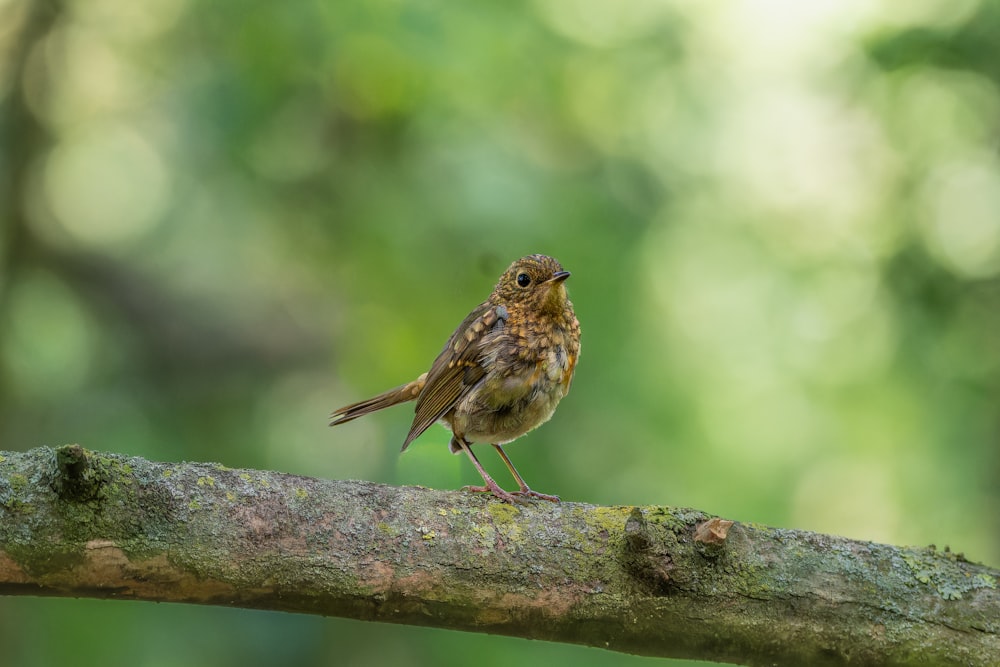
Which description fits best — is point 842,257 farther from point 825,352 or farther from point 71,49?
point 71,49

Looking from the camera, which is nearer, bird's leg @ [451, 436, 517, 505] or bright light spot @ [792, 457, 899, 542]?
bird's leg @ [451, 436, 517, 505]

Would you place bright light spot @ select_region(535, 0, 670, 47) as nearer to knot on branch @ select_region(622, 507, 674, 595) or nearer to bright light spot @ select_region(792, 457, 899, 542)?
bright light spot @ select_region(792, 457, 899, 542)

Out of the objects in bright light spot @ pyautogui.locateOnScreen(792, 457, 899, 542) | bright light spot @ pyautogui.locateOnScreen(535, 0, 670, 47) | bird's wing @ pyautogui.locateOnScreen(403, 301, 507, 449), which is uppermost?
bright light spot @ pyautogui.locateOnScreen(535, 0, 670, 47)

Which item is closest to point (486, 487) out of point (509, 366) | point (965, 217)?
point (509, 366)

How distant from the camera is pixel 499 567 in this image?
9.15ft

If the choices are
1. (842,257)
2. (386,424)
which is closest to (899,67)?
→ (842,257)

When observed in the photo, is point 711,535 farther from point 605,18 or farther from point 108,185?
point 108,185

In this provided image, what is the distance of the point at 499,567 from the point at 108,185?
Result: 4862 mm

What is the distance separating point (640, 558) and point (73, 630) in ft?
11.8

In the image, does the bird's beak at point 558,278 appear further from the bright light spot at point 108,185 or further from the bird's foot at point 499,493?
the bright light spot at point 108,185

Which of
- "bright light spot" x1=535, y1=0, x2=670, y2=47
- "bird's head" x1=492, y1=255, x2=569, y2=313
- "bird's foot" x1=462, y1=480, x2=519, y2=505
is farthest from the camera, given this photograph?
"bright light spot" x1=535, y1=0, x2=670, y2=47

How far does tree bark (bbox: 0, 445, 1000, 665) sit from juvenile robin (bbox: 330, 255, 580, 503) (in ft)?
3.07

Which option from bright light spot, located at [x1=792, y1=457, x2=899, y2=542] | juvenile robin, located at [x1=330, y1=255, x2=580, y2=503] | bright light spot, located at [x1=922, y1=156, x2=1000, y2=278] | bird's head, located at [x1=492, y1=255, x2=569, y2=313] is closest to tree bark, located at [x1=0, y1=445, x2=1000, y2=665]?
juvenile robin, located at [x1=330, y1=255, x2=580, y2=503]

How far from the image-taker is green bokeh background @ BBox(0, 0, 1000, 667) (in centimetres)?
495
